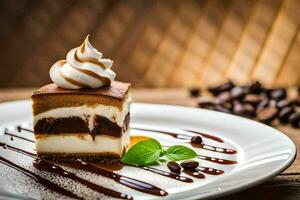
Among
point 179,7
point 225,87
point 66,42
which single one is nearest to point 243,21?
point 179,7

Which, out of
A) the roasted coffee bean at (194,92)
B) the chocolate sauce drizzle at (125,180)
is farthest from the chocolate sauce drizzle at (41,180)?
the roasted coffee bean at (194,92)

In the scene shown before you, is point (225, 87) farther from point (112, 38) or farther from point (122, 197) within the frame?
point (122, 197)

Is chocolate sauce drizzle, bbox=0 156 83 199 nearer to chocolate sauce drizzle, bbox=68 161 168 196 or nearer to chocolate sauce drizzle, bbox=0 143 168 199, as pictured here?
chocolate sauce drizzle, bbox=0 143 168 199

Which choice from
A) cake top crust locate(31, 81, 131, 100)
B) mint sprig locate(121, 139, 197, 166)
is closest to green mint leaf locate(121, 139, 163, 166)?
mint sprig locate(121, 139, 197, 166)

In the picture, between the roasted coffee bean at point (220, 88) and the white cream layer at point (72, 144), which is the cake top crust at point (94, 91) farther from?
the roasted coffee bean at point (220, 88)

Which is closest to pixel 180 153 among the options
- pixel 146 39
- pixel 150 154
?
pixel 150 154

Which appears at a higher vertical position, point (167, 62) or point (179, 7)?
point (179, 7)
